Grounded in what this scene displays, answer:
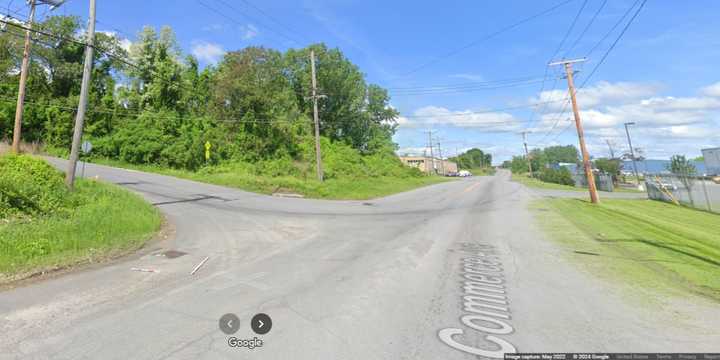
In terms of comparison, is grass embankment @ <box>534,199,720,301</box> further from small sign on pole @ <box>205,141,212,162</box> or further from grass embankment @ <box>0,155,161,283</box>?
small sign on pole @ <box>205,141,212,162</box>

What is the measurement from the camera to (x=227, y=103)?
32.9m

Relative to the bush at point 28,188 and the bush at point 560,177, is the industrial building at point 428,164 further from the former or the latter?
the bush at point 28,188

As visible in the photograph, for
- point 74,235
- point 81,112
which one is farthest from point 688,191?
point 81,112

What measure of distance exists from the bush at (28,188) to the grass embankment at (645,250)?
14.3 metres

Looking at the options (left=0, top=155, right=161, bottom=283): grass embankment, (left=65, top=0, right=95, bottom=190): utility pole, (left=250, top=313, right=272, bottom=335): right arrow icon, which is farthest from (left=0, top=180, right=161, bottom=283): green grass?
(left=250, top=313, right=272, bottom=335): right arrow icon

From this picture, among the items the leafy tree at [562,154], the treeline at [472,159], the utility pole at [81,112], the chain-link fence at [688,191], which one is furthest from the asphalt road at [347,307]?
the leafy tree at [562,154]

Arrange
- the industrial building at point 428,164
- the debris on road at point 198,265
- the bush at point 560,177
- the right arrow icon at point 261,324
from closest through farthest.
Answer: the right arrow icon at point 261,324
the debris on road at point 198,265
the bush at point 560,177
the industrial building at point 428,164

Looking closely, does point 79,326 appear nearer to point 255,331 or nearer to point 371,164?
point 255,331

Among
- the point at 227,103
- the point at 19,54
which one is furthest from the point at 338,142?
the point at 19,54

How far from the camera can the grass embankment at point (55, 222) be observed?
604 cm

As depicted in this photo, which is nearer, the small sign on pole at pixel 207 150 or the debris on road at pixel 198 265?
the debris on road at pixel 198 265

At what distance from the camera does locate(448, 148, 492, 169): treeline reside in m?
153

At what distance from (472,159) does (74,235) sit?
576 ft

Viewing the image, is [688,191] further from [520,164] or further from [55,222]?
[520,164]
